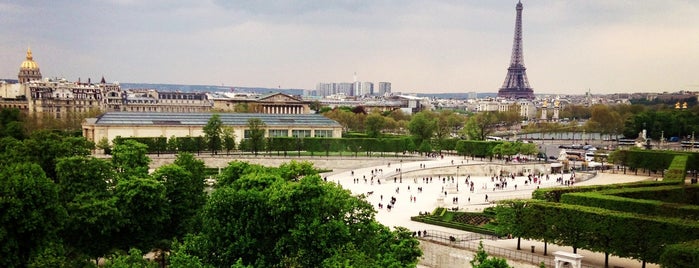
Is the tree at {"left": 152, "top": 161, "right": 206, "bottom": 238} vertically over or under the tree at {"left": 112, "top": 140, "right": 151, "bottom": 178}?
under

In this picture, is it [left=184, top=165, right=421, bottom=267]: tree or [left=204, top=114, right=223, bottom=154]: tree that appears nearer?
[left=184, top=165, right=421, bottom=267]: tree

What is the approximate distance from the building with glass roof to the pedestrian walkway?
71.4 ft

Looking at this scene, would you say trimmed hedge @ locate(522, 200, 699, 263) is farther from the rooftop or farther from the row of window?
the rooftop

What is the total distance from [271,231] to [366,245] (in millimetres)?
3582

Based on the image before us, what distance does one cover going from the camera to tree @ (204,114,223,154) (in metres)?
75.4

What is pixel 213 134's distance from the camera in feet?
247

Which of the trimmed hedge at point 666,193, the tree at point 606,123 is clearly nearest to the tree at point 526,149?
the trimmed hedge at point 666,193

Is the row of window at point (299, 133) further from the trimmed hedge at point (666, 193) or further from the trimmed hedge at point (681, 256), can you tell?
the trimmed hedge at point (681, 256)

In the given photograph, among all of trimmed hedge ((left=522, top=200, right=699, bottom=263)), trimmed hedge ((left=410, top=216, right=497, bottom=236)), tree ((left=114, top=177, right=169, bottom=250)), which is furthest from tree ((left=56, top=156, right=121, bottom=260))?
trimmed hedge ((left=522, top=200, right=699, bottom=263))

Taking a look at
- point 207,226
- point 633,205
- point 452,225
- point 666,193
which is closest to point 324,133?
point 452,225

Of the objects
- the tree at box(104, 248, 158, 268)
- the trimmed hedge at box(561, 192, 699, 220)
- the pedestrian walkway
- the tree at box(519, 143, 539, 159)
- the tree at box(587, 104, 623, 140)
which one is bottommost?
the pedestrian walkway

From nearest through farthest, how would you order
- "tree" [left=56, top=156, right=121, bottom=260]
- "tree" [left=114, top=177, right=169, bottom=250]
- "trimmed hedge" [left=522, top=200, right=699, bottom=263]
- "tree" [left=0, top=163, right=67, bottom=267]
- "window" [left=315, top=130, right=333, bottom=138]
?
"tree" [left=0, top=163, right=67, bottom=267] < "trimmed hedge" [left=522, top=200, right=699, bottom=263] < "tree" [left=56, top=156, right=121, bottom=260] < "tree" [left=114, top=177, right=169, bottom=250] < "window" [left=315, top=130, right=333, bottom=138]

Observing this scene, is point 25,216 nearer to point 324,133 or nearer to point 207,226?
point 207,226

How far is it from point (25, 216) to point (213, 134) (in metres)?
52.3
